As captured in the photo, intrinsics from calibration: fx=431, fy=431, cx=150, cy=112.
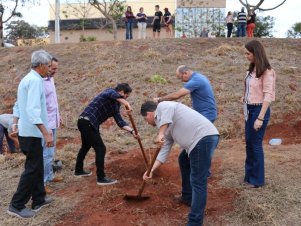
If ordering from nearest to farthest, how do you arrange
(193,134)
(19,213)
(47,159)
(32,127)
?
(193,134), (32,127), (19,213), (47,159)

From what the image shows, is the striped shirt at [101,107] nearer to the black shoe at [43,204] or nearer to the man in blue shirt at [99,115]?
the man in blue shirt at [99,115]

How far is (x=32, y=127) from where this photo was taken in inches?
174

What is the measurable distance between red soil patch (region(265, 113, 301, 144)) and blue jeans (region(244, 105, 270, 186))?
127 inches

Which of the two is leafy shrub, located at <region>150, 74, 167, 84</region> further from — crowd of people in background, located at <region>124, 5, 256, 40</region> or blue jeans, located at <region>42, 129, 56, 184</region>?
blue jeans, located at <region>42, 129, 56, 184</region>

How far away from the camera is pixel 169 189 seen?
5387 mm

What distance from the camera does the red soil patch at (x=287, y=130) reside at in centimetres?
851

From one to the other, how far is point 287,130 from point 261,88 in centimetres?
457

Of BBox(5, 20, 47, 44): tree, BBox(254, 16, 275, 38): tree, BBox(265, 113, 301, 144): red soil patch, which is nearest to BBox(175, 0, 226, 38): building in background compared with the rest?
BBox(254, 16, 275, 38): tree

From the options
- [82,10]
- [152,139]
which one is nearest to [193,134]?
[152,139]

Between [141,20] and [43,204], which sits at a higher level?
[141,20]

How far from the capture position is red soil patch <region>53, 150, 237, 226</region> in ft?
15.1

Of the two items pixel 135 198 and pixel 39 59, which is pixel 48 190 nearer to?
pixel 135 198

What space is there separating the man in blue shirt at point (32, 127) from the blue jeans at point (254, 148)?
2245 millimetres

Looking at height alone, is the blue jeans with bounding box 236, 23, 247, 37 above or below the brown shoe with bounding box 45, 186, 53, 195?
above
